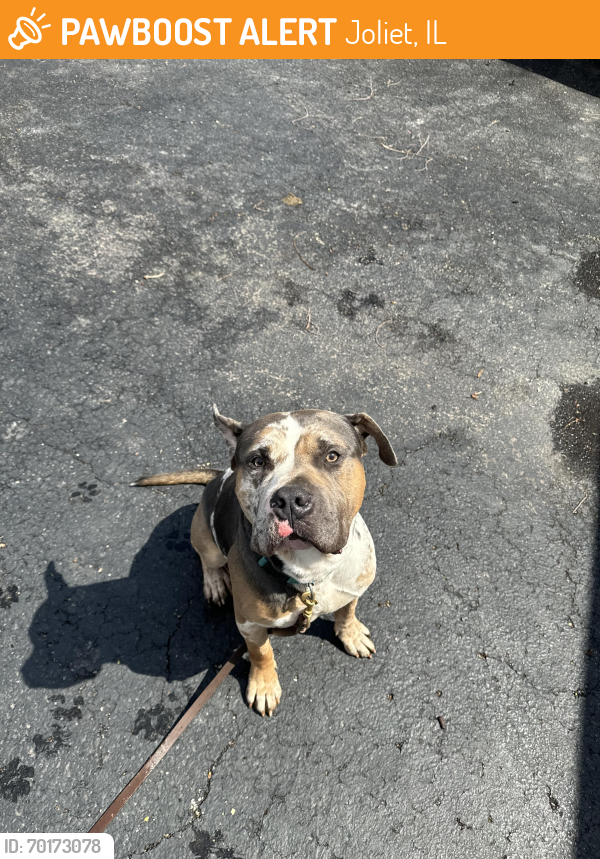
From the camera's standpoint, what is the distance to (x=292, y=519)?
2602mm

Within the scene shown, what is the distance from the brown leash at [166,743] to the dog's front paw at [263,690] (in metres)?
0.19

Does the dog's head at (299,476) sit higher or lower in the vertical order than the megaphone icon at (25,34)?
lower

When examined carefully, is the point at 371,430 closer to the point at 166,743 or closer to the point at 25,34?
the point at 166,743

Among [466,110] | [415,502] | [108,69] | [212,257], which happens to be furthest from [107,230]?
[466,110]

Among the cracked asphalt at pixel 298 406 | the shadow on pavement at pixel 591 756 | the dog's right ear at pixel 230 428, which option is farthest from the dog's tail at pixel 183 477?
the shadow on pavement at pixel 591 756

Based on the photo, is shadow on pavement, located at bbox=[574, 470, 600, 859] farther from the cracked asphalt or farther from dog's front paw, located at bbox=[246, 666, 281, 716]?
dog's front paw, located at bbox=[246, 666, 281, 716]

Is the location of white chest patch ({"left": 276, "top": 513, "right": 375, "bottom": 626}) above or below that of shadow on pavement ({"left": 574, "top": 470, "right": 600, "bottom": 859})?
above

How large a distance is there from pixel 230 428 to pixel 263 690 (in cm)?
172

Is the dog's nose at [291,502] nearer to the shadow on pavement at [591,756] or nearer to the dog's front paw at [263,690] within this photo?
the dog's front paw at [263,690]

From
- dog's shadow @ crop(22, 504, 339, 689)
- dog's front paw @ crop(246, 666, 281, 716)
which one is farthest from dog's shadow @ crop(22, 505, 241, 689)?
dog's front paw @ crop(246, 666, 281, 716)

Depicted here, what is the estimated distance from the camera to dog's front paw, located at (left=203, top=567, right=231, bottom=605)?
393 cm

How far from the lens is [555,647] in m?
3.92

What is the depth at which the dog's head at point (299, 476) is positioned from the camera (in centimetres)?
263

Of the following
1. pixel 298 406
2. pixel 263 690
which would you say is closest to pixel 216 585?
pixel 263 690
